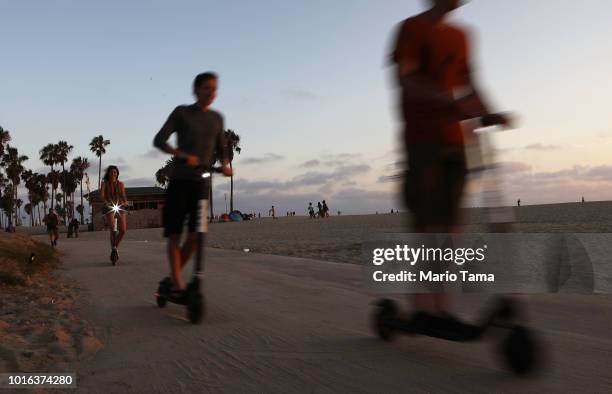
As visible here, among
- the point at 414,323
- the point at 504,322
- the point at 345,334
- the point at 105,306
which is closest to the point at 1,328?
the point at 105,306

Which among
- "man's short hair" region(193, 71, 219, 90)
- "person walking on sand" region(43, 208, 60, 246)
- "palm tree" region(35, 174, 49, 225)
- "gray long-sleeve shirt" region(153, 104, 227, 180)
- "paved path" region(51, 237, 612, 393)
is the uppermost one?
"palm tree" region(35, 174, 49, 225)

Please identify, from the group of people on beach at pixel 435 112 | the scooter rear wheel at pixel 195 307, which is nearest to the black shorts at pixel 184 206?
the scooter rear wheel at pixel 195 307

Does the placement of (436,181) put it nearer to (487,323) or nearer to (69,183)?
(487,323)

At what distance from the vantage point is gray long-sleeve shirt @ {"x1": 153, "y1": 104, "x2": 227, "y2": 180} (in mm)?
3740

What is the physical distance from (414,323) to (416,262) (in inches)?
12.9

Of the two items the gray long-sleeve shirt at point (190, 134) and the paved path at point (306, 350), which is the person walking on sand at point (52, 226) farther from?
the gray long-sleeve shirt at point (190, 134)

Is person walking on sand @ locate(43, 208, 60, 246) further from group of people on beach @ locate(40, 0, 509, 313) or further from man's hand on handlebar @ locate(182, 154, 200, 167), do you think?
group of people on beach @ locate(40, 0, 509, 313)

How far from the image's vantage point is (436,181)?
256 cm

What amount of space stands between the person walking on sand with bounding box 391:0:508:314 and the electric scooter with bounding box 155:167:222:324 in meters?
1.63

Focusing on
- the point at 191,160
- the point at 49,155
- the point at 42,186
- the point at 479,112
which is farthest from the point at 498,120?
the point at 42,186

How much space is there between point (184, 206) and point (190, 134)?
0.55 metres

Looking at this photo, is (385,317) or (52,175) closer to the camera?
(385,317)

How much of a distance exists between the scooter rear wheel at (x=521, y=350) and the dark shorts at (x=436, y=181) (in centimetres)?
65

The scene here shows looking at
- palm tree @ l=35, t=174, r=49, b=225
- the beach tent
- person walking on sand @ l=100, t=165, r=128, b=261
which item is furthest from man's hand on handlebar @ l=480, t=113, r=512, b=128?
palm tree @ l=35, t=174, r=49, b=225
